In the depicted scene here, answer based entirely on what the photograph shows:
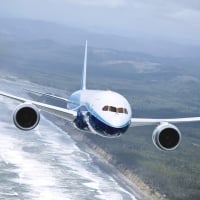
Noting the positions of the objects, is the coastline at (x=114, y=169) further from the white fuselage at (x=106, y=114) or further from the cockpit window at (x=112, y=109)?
the cockpit window at (x=112, y=109)

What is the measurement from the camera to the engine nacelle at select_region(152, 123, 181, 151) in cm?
3612

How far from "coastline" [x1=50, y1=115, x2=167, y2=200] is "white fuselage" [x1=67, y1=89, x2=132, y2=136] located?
2500 inches

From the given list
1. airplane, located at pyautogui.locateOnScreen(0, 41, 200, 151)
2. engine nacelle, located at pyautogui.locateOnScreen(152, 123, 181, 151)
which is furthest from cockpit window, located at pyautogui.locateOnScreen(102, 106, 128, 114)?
engine nacelle, located at pyautogui.locateOnScreen(152, 123, 181, 151)

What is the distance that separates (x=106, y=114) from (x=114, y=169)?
287 feet

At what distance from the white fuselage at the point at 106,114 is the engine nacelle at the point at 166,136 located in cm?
224

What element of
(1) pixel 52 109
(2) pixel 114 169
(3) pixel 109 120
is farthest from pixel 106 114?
(2) pixel 114 169

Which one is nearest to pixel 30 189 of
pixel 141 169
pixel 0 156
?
pixel 0 156

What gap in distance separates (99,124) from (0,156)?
81132mm

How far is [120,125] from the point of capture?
35.5 m

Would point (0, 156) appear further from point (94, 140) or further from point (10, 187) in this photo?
point (94, 140)

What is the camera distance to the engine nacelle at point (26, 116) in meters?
36.4

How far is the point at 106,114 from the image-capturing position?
36.9 meters

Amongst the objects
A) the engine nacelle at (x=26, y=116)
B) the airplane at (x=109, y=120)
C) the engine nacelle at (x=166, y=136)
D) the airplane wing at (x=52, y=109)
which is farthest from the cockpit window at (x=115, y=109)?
the engine nacelle at (x=26, y=116)

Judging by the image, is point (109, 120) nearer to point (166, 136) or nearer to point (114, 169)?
point (166, 136)
